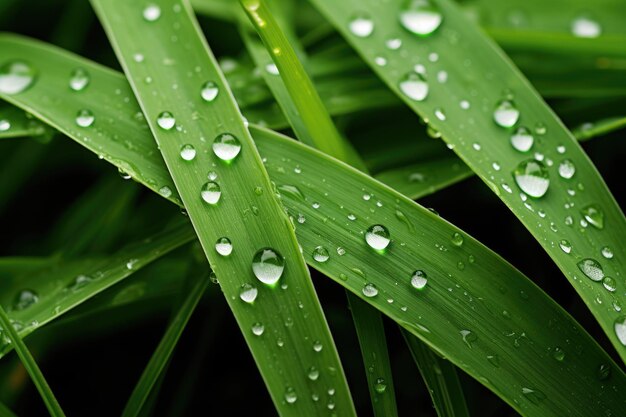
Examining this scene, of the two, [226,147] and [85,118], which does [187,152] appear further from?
[85,118]

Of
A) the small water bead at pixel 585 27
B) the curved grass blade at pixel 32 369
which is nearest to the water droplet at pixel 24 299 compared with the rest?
the curved grass blade at pixel 32 369

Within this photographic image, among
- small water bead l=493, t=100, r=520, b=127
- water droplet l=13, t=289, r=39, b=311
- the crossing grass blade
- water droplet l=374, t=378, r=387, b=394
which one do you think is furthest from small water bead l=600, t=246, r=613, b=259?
water droplet l=13, t=289, r=39, b=311

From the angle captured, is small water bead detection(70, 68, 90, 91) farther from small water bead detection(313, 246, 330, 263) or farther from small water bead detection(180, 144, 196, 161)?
small water bead detection(313, 246, 330, 263)

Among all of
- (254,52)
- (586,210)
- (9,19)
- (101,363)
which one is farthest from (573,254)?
(9,19)

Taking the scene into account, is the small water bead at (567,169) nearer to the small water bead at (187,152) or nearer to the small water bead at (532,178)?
the small water bead at (532,178)

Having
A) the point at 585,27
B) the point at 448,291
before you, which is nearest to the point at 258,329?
the point at 448,291
